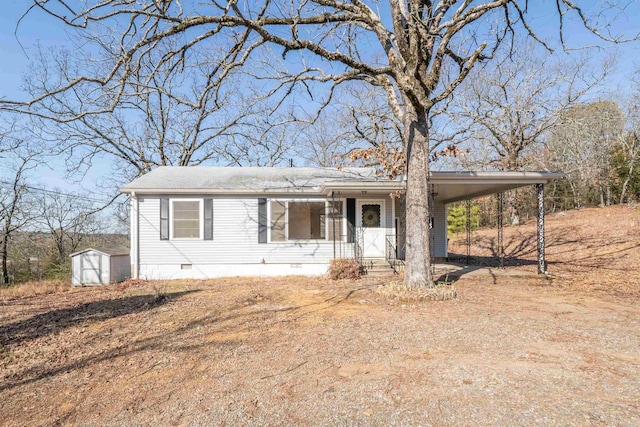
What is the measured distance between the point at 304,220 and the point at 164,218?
4.15m

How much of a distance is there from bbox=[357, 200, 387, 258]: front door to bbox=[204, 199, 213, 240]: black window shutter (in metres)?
4.42

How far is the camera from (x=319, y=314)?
5965mm

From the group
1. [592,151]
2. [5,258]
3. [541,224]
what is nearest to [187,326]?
[541,224]

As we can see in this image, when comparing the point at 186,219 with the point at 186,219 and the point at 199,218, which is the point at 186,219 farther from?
the point at 199,218

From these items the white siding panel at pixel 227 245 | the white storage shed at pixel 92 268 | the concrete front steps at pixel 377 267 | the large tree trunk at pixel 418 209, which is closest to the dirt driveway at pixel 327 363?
the large tree trunk at pixel 418 209

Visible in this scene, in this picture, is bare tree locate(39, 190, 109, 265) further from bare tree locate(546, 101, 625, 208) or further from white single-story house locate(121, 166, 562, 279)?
bare tree locate(546, 101, 625, 208)

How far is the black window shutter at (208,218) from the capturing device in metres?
10.6

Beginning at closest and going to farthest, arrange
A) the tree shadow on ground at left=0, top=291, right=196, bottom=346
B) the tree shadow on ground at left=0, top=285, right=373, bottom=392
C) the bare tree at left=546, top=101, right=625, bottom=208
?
the tree shadow on ground at left=0, top=285, right=373, bottom=392
the tree shadow on ground at left=0, top=291, right=196, bottom=346
the bare tree at left=546, top=101, right=625, bottom=208

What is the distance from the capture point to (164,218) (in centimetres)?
1051

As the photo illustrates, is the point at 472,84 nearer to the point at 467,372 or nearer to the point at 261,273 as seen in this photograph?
the point at 261,273

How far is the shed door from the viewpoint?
1045 centimetres

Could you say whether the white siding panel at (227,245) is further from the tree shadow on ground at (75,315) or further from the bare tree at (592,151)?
the bare tree at (592,151)

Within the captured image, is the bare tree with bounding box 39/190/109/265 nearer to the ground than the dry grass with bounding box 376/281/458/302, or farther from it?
farther from it

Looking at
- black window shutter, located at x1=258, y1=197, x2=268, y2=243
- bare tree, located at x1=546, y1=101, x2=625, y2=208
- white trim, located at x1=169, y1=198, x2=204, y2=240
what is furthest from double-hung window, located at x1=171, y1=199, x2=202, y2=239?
bare tree, located at x1=546, y1=101, x2=625, y2=208
